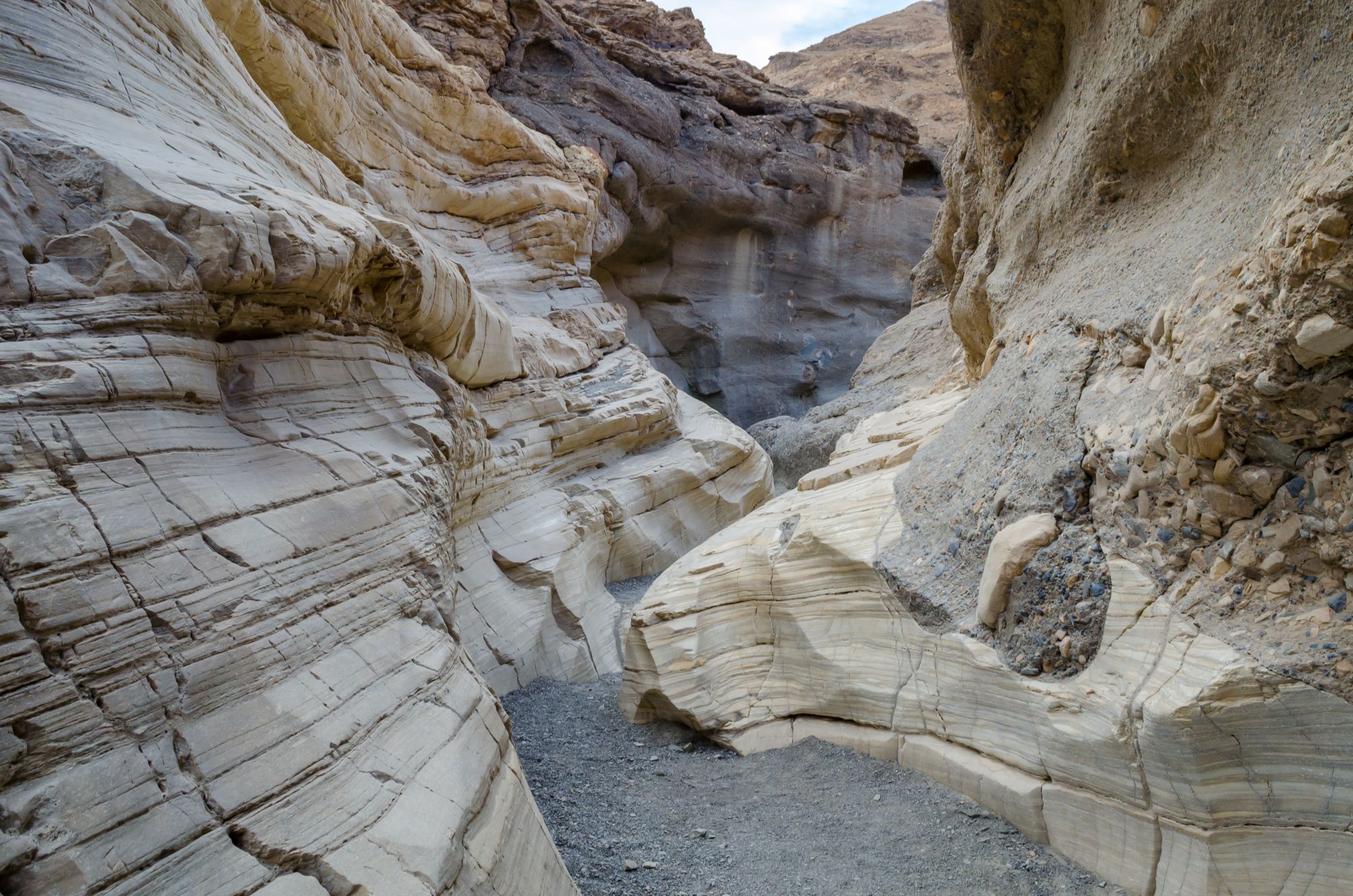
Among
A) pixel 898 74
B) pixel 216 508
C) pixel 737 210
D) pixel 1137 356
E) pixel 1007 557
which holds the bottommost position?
pixel 1007 557

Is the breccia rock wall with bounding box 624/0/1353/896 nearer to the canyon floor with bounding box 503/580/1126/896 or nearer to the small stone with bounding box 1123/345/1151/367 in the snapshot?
the small stone with bounding box 1123/345/1151/367

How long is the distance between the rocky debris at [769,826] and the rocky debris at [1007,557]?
0.70m

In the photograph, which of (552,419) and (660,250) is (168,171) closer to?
(552,419)

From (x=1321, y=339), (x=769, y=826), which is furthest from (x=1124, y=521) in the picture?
(x=769, y=826)

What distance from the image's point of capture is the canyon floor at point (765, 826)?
325 centimetres

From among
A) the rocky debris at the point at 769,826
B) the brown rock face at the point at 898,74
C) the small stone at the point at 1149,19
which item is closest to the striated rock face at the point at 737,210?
the brown rock face at the point at 898,74

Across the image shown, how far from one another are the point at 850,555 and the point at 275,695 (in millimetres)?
3025

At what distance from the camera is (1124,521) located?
302cm

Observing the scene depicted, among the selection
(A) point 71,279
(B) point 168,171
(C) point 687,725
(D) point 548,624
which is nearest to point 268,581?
(A) point 71,279

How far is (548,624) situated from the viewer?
667 centimetres

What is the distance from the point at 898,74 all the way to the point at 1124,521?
23817 millimetres

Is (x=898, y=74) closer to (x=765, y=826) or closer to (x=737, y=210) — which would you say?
(x=737, y=210)

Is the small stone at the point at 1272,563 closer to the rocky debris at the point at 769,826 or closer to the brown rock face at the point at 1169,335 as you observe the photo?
the brown rock face at the point at 1169,335

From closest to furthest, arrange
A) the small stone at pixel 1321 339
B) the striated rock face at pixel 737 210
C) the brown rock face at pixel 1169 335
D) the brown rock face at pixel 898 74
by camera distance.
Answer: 1. the small stone at pixel 1321 339
2. the brown rock face at pixel 1169 335
3. the striated rock face at pixel 737 210
4. the brown rock face at pixel 898 74
